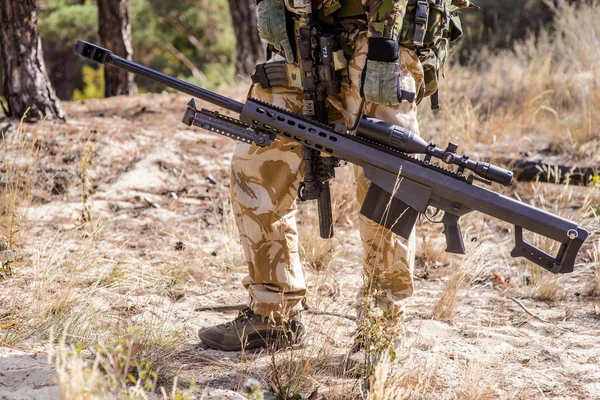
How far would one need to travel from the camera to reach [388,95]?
2.60 m

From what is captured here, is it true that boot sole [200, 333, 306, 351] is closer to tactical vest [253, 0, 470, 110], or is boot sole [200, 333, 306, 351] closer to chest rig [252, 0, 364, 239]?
chest rig [252, 0, 364, 239]

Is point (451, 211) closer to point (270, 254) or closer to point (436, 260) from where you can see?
point (270, 254)

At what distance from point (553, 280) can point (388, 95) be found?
1902 millimetres

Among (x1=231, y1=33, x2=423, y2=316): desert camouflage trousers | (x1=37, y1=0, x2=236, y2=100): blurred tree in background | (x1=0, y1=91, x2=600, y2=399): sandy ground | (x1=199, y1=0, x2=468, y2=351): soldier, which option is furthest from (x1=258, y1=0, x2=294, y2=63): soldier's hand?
(x1=37, y1=0, x2=236, y2=100): blurred tree in background

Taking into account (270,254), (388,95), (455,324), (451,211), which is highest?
(388,95)

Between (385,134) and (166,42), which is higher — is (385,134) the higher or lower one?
the lower one

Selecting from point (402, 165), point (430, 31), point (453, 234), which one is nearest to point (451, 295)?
point (453, 234)

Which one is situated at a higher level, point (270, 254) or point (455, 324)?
point (270, 254)

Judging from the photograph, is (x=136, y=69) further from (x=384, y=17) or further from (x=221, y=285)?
(x=221, y=285)

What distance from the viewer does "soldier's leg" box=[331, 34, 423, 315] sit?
9.13 feet

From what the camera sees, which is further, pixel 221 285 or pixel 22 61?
pixel 22 61

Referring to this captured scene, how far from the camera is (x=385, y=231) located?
9.43 ft

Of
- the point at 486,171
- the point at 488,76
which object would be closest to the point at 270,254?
the point at 486,171

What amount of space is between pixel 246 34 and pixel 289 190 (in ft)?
24.8
